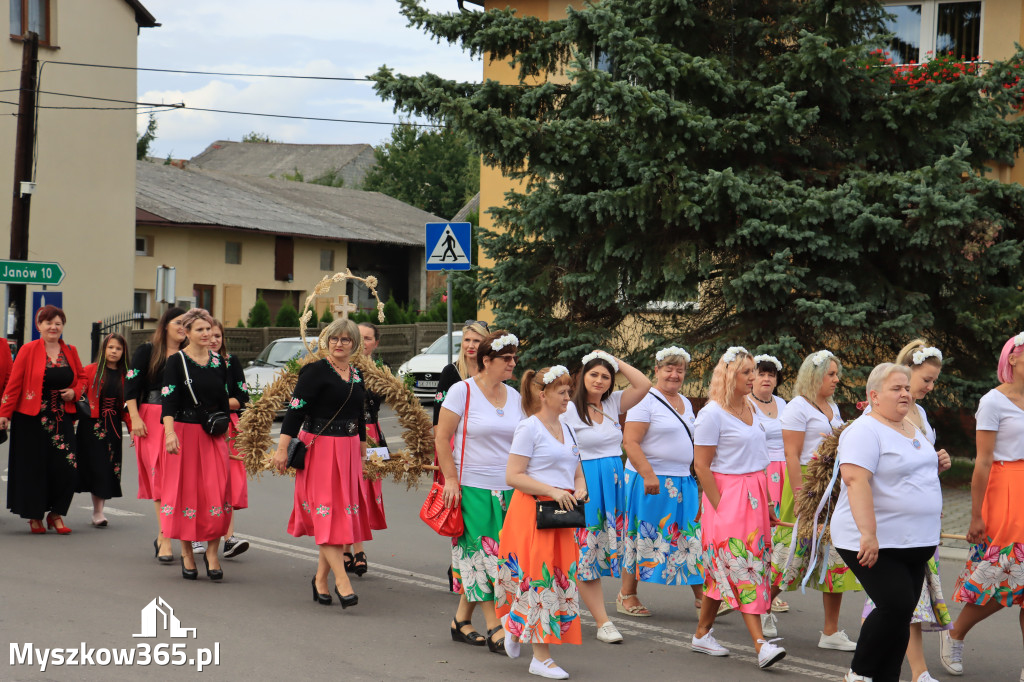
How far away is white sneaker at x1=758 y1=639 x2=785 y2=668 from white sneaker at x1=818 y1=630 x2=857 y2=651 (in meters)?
0.85

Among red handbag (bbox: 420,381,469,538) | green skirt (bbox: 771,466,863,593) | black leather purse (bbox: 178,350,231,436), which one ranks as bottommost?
green skirt (bbox: 771,466,863,593)

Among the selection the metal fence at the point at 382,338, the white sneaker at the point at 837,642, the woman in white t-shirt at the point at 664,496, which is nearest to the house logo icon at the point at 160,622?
the woman in white t-shirt at the point at 664,496

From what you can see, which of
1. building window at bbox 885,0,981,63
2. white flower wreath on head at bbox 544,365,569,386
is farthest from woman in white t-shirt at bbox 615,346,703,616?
building window at bbox 885,0,981,63

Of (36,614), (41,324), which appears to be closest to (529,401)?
(36,614)

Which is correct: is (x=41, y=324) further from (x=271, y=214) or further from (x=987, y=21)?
(x=271, y=214)

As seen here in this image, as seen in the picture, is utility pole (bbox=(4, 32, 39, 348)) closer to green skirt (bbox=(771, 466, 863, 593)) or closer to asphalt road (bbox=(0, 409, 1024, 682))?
asphalt road (bbox=(0, 409, 1024, 682))

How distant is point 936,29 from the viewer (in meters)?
17.2

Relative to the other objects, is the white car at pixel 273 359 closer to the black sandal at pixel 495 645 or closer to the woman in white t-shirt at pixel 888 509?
the black sandal at pixel 495 645

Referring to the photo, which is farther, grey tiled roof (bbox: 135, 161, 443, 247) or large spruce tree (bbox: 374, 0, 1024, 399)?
grey tiled roof (bbox: 135, 161, 443, 247)

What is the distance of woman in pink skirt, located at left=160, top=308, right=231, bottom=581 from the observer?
8680mm

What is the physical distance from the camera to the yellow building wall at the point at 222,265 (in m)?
39.8

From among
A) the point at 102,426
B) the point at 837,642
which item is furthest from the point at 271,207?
the point at 837,642

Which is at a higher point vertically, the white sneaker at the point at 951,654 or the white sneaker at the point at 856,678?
the white sneaker at the point at 856,678

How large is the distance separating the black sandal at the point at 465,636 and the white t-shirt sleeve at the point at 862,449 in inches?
102
